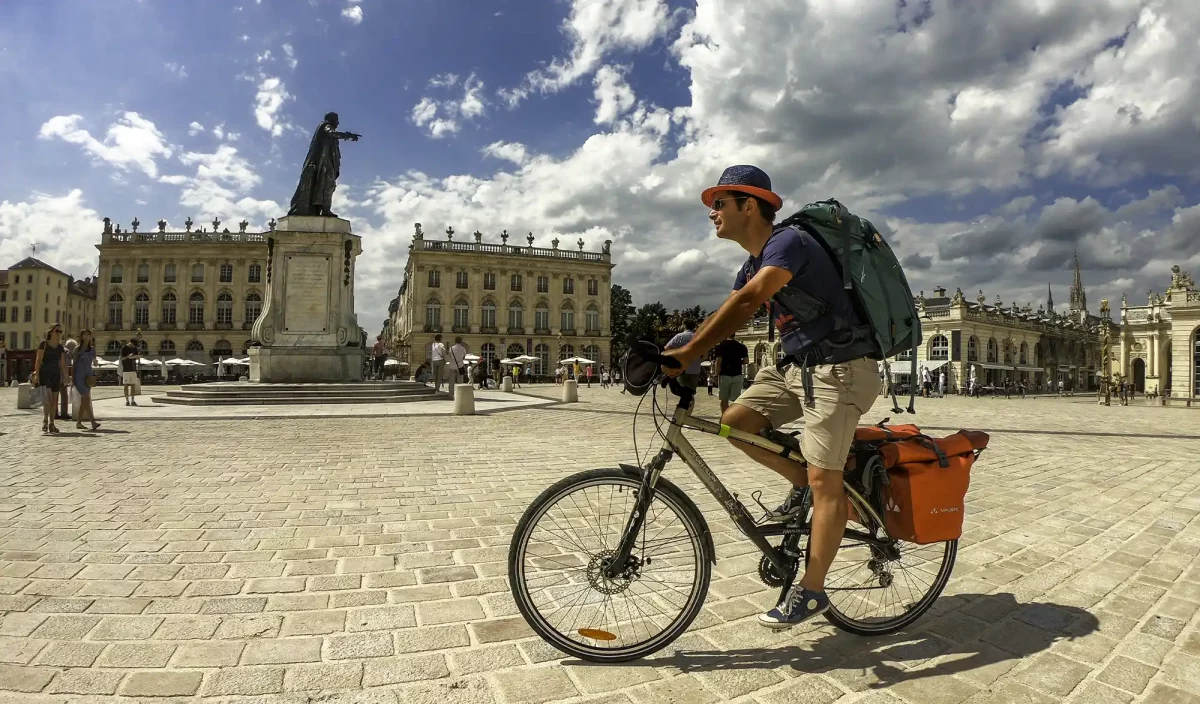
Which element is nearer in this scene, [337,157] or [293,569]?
[293,569]

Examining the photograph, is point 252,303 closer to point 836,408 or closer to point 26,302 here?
point 26,302

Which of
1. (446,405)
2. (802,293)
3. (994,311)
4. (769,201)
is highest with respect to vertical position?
(994,311)

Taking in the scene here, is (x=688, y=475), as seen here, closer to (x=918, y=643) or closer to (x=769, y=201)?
(x=918, y=643)

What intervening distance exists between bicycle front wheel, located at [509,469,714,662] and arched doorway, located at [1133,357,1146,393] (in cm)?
7314

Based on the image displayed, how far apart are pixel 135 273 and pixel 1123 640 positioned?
257 feet

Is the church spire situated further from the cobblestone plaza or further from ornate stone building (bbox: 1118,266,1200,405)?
the cobblestone plaza

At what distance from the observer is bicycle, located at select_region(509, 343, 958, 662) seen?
2.33 meters

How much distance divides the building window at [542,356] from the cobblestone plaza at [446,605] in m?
59.2

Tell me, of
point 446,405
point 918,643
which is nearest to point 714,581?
point 918,643

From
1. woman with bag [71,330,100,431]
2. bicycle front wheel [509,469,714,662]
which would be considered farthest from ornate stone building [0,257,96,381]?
bicycle front wheel [509,469,714,662]

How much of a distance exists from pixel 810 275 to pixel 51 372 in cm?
1195

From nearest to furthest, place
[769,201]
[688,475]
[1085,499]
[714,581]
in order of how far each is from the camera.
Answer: [769,201] < [714,581] < [1085,499] < [688,475]

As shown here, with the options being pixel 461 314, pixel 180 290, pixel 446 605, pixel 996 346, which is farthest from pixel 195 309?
pixel 996 346

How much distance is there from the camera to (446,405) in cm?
1593
